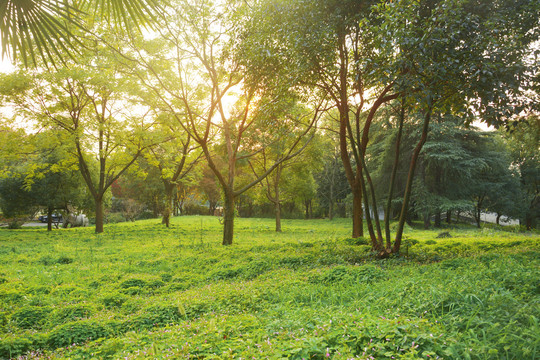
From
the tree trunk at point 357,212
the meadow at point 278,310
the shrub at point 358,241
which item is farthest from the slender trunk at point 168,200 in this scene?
the shrub at point 358,241

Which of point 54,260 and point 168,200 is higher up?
point 168,200

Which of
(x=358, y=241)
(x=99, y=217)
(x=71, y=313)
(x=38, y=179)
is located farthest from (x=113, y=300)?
(x=38, y=179)

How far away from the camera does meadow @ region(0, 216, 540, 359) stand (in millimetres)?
2941

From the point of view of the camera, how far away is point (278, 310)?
4.77 metres

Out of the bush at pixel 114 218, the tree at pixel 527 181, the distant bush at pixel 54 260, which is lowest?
the bush at pixel 114 218

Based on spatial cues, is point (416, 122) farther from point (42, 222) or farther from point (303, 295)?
point (42, 222)

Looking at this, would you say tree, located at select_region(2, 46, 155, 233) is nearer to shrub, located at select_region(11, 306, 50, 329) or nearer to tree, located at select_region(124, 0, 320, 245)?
tree, located at select_region(124, 0, 320, 245)

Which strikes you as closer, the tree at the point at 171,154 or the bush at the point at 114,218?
the tree at the point at 171,154

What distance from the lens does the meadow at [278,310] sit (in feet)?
9.65

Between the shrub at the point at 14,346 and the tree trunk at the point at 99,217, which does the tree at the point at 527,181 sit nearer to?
the tree trunk at the point at 99,217

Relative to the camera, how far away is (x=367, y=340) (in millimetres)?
3049

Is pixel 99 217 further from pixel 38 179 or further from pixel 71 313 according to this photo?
pixel 71 313

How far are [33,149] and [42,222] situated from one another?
1014 inches

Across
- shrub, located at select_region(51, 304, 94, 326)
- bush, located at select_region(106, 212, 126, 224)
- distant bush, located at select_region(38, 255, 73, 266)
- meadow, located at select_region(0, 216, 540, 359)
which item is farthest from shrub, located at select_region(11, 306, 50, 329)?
bush, located at select_region(106, 212, 126, 224)
